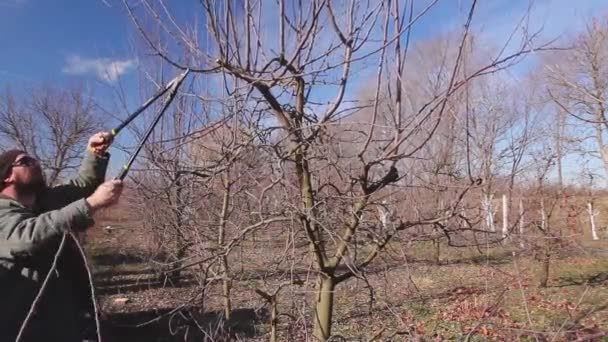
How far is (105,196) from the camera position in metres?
1.73

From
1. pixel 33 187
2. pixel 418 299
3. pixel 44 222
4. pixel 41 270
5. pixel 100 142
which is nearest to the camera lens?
pixel 44 222

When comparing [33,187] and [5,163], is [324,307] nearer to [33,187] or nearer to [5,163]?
[33,187]

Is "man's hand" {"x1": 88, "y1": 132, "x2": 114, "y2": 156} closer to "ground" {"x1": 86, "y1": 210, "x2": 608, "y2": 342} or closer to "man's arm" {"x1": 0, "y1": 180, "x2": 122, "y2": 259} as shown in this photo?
"man's arm" {"x1": 0, "y1": 180, "x2": 122, "y2": 259}

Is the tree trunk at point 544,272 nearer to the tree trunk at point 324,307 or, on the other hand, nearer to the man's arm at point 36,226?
the tree trunk at point 324,307

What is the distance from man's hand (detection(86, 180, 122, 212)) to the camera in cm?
172

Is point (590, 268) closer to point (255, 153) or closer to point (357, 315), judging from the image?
point (357, 315)

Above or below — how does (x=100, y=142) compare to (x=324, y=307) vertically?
above

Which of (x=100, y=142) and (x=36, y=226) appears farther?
(x=100, y=142)

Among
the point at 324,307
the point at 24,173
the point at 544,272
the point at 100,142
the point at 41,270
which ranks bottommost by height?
the point at 544,272

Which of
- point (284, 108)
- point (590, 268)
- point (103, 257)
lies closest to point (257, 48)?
point (284, 108)

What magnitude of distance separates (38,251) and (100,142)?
0.65m

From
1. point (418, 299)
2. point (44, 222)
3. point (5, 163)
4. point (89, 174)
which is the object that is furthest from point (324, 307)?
point (418, 299)

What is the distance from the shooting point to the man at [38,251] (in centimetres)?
170

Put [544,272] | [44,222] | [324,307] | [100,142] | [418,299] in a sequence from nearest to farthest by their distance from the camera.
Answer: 1. [44,222]
2. [100,142]
3. [324,307]
4. [418,299]
5. [544,272]
